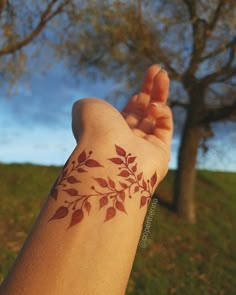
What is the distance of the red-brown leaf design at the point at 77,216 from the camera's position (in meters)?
1.63

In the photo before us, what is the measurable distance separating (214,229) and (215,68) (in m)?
5.01

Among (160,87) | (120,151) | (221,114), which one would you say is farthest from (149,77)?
(221,114)

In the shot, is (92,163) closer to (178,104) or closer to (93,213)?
(93,213)

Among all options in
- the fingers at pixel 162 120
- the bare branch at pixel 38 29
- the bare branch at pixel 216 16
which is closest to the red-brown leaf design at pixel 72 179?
the fingers at pixel 162 120

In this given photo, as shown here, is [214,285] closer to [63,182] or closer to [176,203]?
[176,203]

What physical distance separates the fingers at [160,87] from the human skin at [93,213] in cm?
34

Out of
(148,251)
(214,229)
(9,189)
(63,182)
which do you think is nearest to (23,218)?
(9,189)

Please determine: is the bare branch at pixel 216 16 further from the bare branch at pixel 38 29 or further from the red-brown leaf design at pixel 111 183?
the red-brown leaf design at pixel 111 183

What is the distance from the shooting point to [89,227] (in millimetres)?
1619

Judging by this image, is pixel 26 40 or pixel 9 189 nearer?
pixel 26 40

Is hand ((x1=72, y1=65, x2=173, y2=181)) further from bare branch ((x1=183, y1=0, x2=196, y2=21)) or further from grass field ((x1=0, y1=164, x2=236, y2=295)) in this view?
bare branch ((x1=183, y1=0, x2=196, y2=21))

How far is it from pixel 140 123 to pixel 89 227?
1.15 m

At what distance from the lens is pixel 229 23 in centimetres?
1036

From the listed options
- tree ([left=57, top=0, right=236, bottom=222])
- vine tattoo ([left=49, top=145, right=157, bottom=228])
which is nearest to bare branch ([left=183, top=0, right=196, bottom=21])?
tree ([left=57, top=0, right=236, bottom=222])
